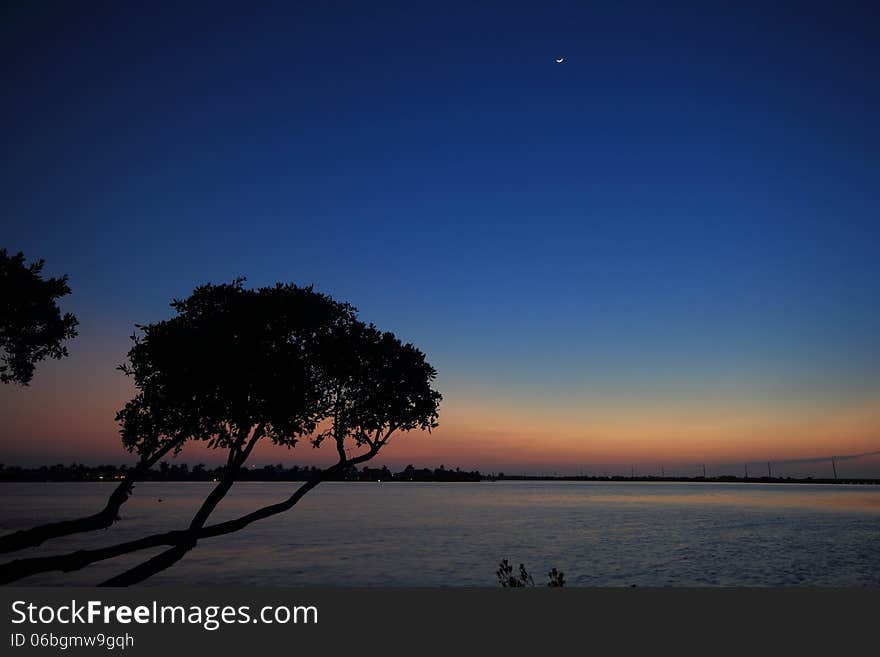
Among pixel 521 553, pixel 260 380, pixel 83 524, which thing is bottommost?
pixel 521 553

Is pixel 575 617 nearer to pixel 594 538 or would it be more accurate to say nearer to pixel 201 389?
pixel 201 389

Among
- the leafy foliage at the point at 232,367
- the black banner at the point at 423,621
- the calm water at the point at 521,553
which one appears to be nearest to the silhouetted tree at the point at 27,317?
the leafy foliage at the point at 232,367

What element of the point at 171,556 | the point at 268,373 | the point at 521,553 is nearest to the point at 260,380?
the point at 268,373

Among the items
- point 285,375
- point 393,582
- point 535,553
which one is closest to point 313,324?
point 285,375

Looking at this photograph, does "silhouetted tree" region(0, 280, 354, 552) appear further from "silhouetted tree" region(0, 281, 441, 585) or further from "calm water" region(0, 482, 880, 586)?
"calm water" region(0, 482, 880, 586)

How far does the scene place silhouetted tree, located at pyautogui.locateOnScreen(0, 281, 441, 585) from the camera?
61.4ft

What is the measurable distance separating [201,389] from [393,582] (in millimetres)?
42320

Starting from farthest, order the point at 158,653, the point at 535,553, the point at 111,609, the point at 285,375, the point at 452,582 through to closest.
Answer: the point at 535,553 < the point at 452,582 < the point at 285,375 < the point at 111,609 < the point at 158,653

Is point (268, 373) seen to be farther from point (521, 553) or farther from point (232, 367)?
point (521, 553)

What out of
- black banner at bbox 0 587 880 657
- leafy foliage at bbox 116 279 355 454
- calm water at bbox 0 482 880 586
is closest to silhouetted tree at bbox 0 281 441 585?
leafy foliage at bbox 116 279 355 454

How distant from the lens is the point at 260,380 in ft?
61.5

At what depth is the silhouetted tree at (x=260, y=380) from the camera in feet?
61.4

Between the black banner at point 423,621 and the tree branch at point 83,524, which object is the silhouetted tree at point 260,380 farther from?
the black banner at point 423,621

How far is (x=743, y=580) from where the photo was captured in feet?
183
